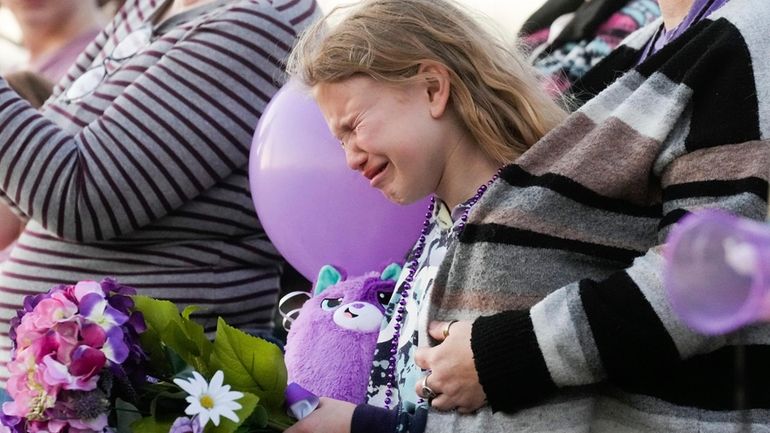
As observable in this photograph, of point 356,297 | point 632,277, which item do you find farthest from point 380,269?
point 632,277

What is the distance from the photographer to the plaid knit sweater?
116 centimetres

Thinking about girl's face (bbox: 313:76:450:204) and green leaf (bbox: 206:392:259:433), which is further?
girl's face (bbox: 313:76:450:204)

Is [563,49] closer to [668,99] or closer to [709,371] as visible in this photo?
[668,99]

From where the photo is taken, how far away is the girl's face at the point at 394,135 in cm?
141

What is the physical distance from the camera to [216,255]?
74.6 inches

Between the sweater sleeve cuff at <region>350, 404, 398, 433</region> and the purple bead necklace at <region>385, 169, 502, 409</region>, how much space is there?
4.1 inches

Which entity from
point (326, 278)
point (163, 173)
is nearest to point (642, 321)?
point (326, 278)

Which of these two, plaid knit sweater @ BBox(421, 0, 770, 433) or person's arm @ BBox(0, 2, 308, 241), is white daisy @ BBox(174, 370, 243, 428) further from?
person's arm @ BBox(0, 2, 308, 241)

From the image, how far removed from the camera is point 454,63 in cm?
144

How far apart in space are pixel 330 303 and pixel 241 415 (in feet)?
1.30

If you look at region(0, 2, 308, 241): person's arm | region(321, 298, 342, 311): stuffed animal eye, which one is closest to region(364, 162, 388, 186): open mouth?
region(321, 298, 342, 311): stuffed animal eye

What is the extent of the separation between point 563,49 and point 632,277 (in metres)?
0.93

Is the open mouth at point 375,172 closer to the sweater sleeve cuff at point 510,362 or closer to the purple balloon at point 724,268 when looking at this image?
the sweater sleeve cuff at point 510,362

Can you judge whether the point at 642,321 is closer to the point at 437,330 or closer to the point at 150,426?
the point at 437,330
